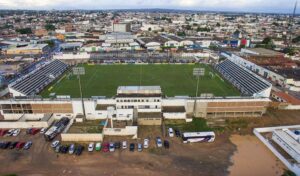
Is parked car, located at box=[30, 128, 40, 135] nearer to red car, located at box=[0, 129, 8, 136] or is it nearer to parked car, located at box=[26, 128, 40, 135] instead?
parked car, located at box=[26, 128, 40, 135]

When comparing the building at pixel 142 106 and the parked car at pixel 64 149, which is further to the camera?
the building at pixel 142 106

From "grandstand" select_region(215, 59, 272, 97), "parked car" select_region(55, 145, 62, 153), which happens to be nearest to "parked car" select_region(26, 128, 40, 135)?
"parked car" select_region(55, 145, 62, 153)

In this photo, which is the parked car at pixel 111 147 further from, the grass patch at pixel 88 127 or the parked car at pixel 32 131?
the parked car at pixel 32 131

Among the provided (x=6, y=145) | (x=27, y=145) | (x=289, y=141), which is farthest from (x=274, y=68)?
(x=6, y=145)

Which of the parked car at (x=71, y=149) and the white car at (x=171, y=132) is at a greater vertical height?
the white car at (x=171, y=132)

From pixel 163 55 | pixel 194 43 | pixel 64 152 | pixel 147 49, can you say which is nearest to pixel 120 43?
pixel 147 49

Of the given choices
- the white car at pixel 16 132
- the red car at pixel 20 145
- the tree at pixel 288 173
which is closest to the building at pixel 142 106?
the red car at pixel 20 145
